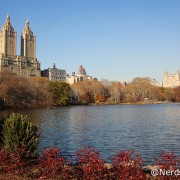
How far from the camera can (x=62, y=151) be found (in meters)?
16.9

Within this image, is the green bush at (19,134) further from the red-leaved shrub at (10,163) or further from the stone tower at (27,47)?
the stone tower at (27,47)

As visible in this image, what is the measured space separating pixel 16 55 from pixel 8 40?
12693 mm

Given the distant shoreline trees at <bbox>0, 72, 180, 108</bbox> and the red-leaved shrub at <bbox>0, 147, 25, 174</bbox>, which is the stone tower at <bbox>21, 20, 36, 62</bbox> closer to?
the distant shoreline trees at <bbox>0, 72, 180, 108</bbox>

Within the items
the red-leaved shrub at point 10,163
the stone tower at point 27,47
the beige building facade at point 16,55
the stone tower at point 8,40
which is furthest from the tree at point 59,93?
the stone tower at point 27,47

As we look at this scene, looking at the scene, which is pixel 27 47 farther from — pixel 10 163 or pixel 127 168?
pixel 127 168

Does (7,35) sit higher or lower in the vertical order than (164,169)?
higher

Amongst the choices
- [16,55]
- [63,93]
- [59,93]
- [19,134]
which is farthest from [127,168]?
[16,55]

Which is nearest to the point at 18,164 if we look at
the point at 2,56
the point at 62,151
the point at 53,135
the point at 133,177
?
the point at 133,177

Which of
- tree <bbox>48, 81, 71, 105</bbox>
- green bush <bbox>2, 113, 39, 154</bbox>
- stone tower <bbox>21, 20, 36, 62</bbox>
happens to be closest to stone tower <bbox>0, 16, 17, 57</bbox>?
stone tower <bbox>21, 20, 36, 62</bbox>

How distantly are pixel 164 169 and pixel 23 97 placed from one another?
6944cm

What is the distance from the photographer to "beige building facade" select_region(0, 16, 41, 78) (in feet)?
562

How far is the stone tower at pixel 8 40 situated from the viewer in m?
180

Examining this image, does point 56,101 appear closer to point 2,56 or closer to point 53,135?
point 53,135

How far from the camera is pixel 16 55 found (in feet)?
594
